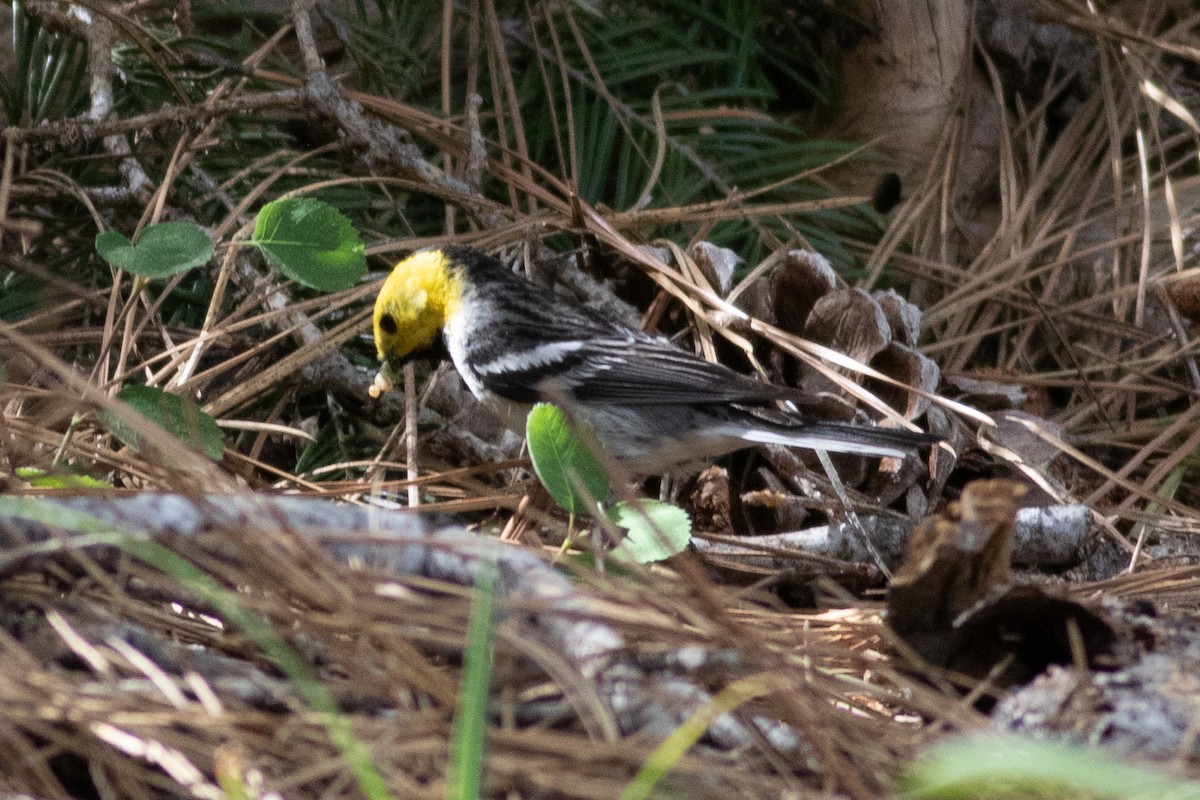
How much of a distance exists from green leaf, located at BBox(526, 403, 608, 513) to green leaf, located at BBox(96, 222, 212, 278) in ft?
2.34

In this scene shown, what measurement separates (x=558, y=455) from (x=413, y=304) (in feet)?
3.94

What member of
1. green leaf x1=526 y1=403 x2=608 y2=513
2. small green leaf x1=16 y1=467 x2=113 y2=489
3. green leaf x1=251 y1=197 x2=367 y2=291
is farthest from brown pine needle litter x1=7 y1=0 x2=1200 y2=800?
green leaf x1=251 y1=197 x2=367 y2=291

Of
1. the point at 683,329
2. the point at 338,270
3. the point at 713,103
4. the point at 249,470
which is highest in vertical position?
the point at 713,103

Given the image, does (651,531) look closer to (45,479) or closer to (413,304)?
(45,479)

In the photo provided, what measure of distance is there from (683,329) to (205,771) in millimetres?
1922

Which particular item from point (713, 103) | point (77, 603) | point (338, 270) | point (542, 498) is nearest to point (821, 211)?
point (713, 103)

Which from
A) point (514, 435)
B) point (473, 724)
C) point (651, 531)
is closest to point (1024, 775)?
point (473, 724)

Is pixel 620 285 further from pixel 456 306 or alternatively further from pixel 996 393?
pixel 996 393

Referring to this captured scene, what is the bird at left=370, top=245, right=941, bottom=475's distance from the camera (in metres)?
2.70

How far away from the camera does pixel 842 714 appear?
4.33ft

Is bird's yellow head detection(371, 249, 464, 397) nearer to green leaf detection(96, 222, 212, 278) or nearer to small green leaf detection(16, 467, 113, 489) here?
green leaf detection(96, 222, 212, 278)

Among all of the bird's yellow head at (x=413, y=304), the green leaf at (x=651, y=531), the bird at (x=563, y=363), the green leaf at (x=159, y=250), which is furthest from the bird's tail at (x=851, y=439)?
the green leaf at (x=159, y=250)

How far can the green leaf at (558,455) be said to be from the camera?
1.72 metres

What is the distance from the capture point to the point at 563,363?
299 cm
